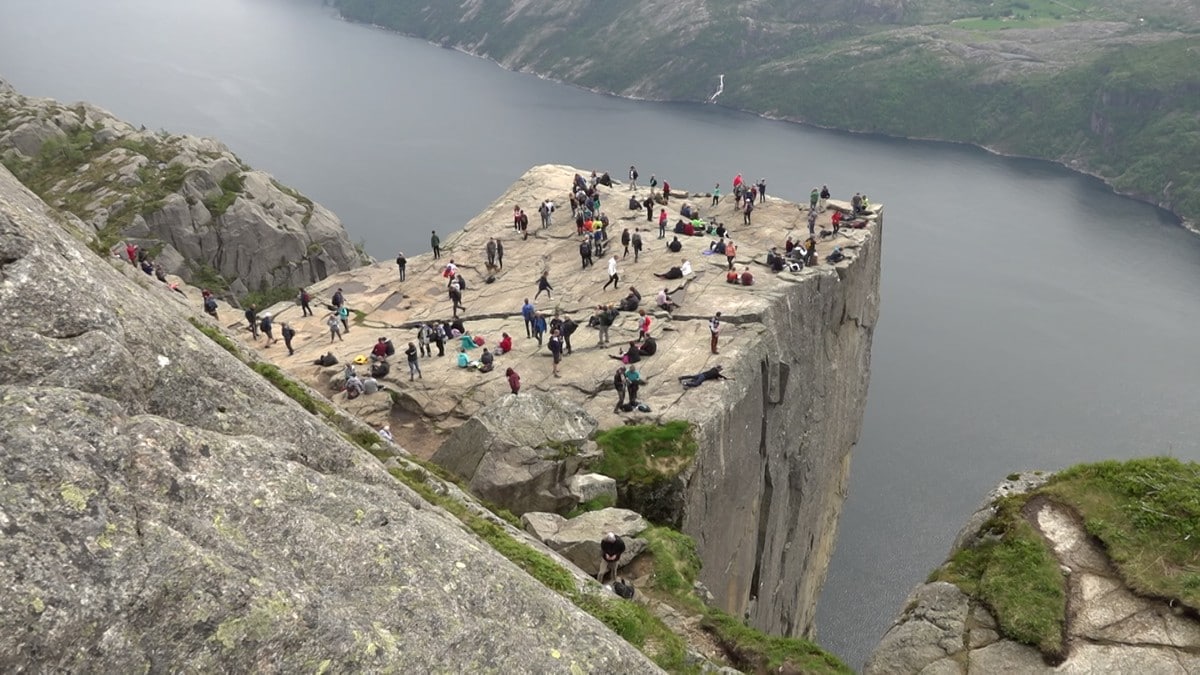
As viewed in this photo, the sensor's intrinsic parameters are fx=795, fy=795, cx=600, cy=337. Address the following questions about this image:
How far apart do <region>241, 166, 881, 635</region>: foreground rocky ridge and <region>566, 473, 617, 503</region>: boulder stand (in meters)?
3.44

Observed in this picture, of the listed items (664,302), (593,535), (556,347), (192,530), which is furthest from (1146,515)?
(192,530)

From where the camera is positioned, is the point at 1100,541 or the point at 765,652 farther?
the point at 1100,541

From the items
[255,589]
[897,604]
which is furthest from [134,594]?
[897,604]

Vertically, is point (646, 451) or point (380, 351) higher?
point (380, 351)

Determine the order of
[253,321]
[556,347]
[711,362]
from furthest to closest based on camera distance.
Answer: [253,321] < [711,362] < [556,347]

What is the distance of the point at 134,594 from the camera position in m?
11.3

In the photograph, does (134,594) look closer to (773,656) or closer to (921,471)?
(773,656)

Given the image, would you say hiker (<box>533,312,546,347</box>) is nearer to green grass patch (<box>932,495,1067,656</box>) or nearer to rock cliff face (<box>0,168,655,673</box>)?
green grass patch (<box>932,495,1067,656</box>)

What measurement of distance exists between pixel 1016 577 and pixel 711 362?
18.2 metres

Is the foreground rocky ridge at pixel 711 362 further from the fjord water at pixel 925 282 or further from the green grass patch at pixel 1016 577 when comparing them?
the fjord water at pixel 925 282

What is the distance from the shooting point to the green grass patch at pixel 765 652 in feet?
77.5

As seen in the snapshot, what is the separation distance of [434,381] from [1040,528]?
26.6 m

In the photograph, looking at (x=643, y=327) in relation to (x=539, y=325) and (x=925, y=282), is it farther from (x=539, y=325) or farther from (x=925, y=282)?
(x=925, y=282)

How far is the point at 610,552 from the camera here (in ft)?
83.6
